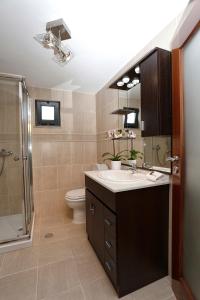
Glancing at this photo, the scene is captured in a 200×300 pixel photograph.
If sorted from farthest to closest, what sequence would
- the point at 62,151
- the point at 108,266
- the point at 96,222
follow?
the point at 62,151 → the point at 96,222 → the point at 108,266

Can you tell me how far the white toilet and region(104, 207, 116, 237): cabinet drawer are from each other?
960mm

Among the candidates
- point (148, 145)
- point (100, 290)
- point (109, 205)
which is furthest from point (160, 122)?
point (100, 290)

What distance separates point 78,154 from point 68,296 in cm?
195

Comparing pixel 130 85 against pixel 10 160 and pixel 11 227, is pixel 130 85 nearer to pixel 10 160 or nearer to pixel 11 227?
pixel 10 160

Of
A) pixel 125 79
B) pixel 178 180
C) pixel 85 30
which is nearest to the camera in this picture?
pixel 178 180

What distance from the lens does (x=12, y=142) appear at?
7.97ft

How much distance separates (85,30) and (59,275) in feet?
7.21

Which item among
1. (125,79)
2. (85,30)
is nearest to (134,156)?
(125,79)

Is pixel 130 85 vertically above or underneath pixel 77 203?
above

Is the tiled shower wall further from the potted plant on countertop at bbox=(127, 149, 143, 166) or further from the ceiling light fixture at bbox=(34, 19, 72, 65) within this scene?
the ceiling light fixture at bbox=(34, 19, 72, 65)

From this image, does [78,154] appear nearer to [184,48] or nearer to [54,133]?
[54,133]

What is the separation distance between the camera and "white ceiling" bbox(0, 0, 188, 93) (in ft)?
3.92

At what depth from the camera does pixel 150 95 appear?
1347 millimetres

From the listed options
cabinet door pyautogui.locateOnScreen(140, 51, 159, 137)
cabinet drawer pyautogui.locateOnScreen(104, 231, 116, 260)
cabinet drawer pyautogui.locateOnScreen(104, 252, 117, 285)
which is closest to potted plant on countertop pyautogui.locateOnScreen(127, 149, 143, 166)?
cabinet door pyautogui.locateOnScreen(140, 51, 159, 137)
